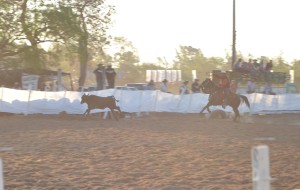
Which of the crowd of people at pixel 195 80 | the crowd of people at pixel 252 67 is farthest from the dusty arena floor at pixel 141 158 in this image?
the crowd of people at pixel 252 67

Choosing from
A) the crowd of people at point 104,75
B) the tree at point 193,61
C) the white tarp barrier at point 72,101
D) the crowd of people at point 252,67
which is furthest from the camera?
the tree at point 193,61

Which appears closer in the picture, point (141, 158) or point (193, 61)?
point (141, 158)

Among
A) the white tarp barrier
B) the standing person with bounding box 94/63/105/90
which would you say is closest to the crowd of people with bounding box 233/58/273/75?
the white tarp barrier

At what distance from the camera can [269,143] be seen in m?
13.4

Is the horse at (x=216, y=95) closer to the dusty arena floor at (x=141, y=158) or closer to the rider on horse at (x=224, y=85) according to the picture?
the rider on horse at (x=224, y=85)

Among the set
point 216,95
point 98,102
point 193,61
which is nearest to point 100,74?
point 98,102

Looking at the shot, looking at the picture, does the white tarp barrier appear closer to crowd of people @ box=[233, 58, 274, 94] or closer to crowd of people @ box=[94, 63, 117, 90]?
crowd of people @ box=[94, 63, 117, 90]

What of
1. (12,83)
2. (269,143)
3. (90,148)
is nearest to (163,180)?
(90,148)

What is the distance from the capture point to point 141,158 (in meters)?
10.7

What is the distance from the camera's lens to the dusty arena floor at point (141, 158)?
827cm

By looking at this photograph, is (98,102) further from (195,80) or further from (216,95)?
(195,80)

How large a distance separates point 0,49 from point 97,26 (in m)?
6.81

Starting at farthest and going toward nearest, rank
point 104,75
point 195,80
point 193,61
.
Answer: point 193,61, point 195,80, point 104,75

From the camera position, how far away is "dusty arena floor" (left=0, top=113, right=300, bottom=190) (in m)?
8.27
